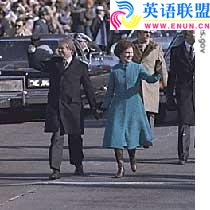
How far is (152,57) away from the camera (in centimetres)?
1448

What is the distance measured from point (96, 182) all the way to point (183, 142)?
197 cm

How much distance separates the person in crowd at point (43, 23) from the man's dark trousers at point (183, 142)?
12.2 meters

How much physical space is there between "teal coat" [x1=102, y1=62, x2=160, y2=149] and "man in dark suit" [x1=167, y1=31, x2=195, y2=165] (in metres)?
1.27

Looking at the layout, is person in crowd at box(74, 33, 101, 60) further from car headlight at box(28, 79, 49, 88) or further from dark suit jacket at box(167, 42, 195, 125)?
dark suit jacket at box(167, 42, 195, 125)

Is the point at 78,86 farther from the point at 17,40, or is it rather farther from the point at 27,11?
the point at 27,11

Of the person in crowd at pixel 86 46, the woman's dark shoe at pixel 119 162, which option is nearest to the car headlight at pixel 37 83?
the person in crowd at pixel 86 46

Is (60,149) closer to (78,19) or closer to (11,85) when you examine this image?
(11,85)

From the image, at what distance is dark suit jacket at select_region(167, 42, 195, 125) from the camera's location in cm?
1368

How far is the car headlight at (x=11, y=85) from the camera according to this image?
765 inches

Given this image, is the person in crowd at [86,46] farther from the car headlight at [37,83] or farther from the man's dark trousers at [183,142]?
the man's dark trousers at [183,142]

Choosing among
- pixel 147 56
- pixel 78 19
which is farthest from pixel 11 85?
pixel 78 19

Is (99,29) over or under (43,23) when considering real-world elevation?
under

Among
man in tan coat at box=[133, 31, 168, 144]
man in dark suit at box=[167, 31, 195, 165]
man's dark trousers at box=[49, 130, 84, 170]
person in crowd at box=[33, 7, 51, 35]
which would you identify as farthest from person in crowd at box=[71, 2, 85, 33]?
man's dark trousers at box=[49, 130, 84, 170]

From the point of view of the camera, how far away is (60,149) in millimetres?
12477
